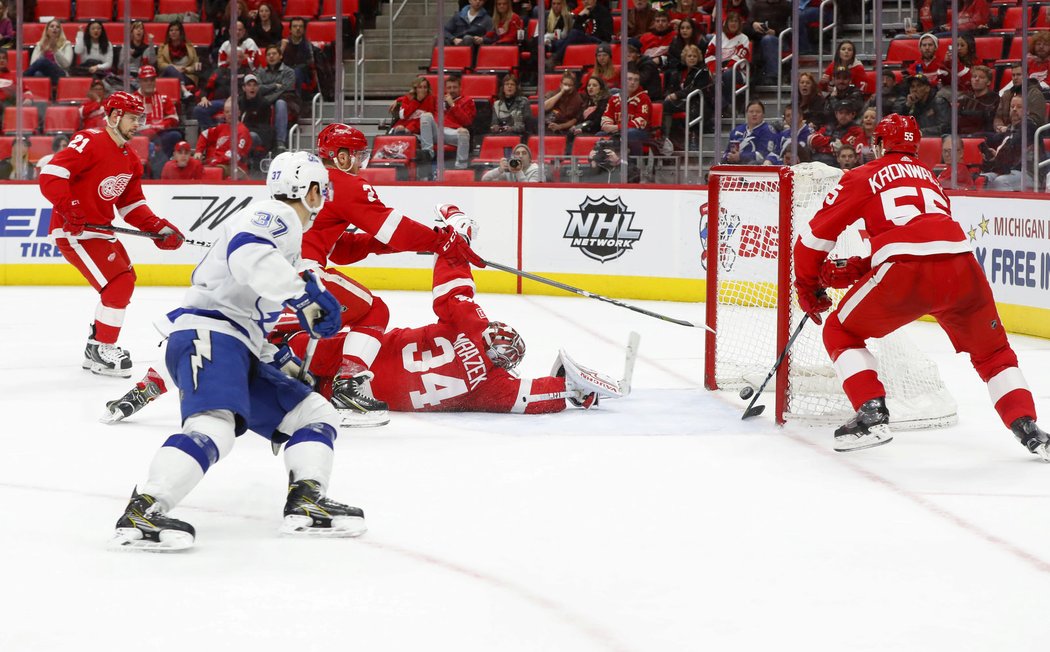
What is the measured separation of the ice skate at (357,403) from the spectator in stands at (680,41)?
5630 mm

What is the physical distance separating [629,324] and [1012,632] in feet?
18.4

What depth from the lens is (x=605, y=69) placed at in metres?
9.87

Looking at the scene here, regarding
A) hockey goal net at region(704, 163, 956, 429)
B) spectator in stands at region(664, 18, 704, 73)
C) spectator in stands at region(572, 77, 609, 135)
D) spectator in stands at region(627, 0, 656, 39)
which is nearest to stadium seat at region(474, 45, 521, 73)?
spectator in stands at region(572, 77, 609, 135)

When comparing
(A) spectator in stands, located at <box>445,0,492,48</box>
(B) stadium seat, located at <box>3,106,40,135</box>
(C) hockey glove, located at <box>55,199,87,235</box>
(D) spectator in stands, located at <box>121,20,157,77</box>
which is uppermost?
(A) spectator in stands, located at <box>445,0,492,48</box>

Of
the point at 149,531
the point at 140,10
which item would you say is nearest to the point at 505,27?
the point at 140,10

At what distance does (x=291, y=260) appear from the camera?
3529 millimetres

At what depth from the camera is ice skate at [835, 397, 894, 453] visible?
4359mm

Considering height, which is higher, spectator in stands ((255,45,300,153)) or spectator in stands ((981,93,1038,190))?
spectator in stands ((255,45,300,153))

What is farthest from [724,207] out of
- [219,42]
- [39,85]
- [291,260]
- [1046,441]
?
[39,85]

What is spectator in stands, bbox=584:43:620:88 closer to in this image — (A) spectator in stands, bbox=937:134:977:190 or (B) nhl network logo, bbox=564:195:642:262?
(B) nhl network logo, bbox=564:195:642:262

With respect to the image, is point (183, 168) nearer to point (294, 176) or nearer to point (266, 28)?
point (266, 28)

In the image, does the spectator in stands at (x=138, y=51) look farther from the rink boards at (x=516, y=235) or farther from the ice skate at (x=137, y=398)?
the ice skate at (x=137, y=398)

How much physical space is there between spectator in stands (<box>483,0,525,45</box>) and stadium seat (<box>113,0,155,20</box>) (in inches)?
115

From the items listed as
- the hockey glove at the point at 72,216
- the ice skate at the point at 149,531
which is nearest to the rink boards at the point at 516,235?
the hockey glove at the point at 72,216
